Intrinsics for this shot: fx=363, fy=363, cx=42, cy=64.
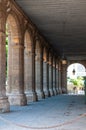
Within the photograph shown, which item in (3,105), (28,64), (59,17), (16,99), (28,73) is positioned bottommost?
(3,105)

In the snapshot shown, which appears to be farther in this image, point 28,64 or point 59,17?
point 28,64

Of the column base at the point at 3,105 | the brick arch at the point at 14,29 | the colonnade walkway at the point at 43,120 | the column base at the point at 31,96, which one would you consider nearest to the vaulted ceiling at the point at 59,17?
the brick arch at the point at 14,29

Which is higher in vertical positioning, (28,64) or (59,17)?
(59,17)

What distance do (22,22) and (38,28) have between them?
5328mm

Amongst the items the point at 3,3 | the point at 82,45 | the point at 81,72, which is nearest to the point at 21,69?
the point at 3,3

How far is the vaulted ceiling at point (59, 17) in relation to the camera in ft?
62.5

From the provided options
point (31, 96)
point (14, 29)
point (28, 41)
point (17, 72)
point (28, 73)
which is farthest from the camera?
point (28, 73)

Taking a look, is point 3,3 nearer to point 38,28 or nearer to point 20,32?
point 20,32

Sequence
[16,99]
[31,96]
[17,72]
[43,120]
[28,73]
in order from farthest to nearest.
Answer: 1. [28,73]
2. [31,96]
3. [17,72]
4. [16,99]
5. [43,120]

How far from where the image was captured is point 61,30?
27297 mm

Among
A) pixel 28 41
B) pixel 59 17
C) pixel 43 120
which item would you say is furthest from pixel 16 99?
pixel 43 120

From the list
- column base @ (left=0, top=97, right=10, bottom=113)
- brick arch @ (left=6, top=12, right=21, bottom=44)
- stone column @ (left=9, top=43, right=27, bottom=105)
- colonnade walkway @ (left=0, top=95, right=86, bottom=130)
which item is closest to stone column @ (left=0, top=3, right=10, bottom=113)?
column base @ (left=0, top=97, right=10, bottom=113)

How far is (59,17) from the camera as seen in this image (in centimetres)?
2245

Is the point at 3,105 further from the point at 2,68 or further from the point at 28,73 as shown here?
the point at 28,73
